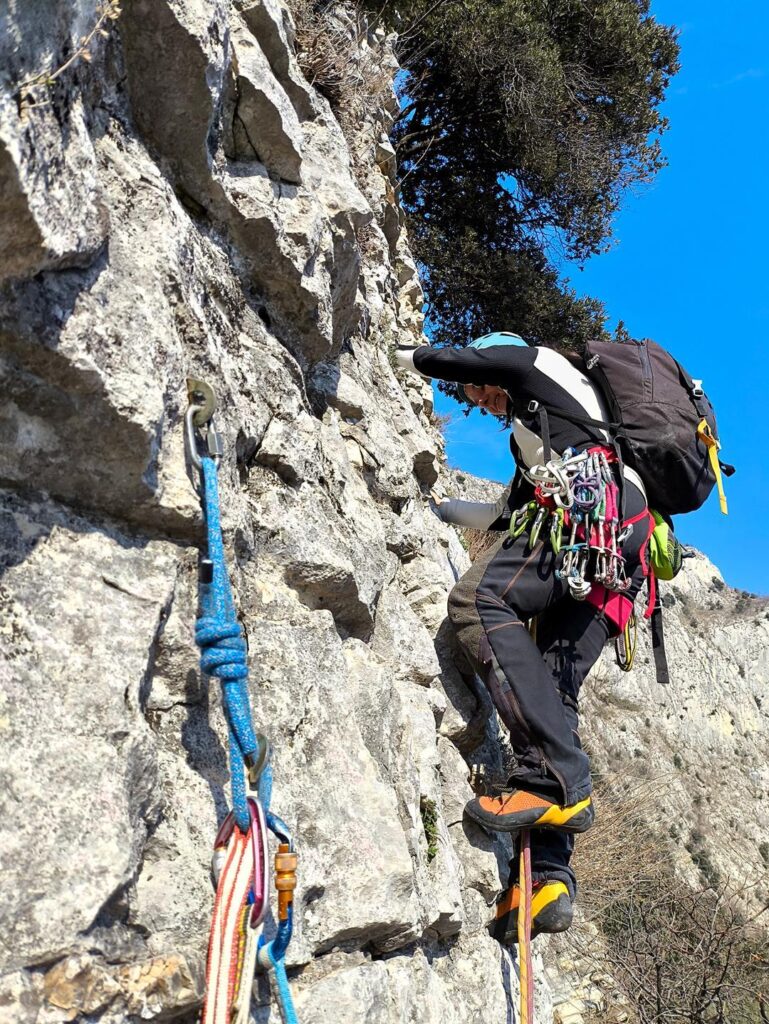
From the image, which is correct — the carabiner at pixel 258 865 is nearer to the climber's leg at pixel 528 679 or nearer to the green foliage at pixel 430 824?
the green foliage at pixel 430 824

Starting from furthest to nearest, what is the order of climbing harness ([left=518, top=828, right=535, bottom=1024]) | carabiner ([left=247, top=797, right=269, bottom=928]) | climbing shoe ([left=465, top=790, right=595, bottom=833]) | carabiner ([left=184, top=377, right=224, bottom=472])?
climbing shoe ([left=465, top=790, right=595, bottom=833]) < climbing harness ([left=518, top=828, right=535, bottom=1024]) < carabiner ([left=184, top=377, right=224, bottom=472]) < carabiner ([left=247, top=797, right=269, bottom=928])

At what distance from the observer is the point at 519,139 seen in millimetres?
9078

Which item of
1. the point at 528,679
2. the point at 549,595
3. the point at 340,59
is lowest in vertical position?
the point at 528,679

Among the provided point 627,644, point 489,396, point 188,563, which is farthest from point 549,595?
point 188,563

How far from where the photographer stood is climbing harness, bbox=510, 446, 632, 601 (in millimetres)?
3467

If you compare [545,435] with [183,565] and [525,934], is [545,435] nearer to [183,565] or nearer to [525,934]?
[183,565]

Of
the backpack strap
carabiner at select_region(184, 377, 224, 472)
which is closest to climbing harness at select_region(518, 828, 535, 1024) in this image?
the backpack strap

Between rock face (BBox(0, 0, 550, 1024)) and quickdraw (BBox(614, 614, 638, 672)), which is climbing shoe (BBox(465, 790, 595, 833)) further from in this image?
quickdraw (BBox(614, 614, 638, 672))

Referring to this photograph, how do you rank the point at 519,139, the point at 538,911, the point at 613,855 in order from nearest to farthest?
the point at 538,911 < the point at 613,855 < the point at 519,139

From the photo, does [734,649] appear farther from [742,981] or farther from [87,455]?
[87,455]

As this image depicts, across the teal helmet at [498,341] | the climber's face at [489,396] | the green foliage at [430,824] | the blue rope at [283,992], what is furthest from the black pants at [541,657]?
the blue rope at [283,992]

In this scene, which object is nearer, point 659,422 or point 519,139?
point 659,422

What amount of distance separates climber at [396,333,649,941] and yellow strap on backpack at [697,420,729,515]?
1.11ft

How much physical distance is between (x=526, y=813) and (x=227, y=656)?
172cm
